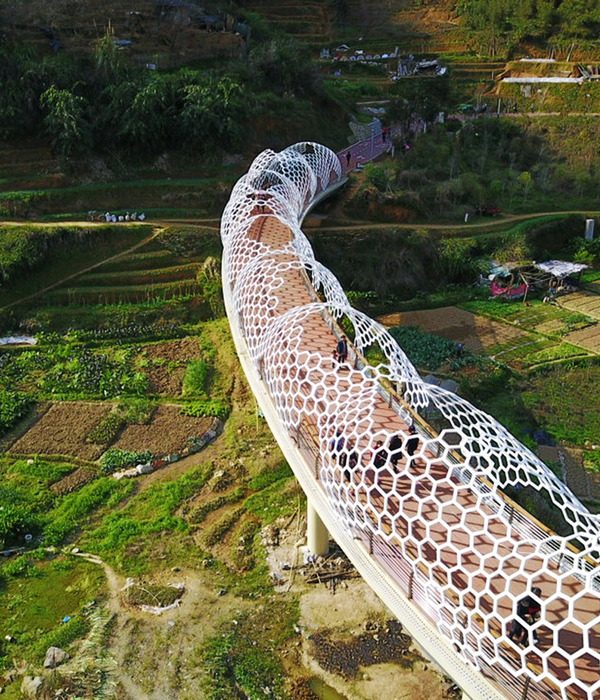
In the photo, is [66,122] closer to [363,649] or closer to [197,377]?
[197,377]

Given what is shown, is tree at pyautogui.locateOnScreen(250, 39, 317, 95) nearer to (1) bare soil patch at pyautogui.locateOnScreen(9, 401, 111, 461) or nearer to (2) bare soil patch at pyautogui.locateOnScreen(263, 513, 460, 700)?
(1) bare soil patch at pyautogui.locateOnScreen(9, 401, 111, 461)

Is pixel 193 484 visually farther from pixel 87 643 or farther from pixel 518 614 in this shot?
pixel 518 614

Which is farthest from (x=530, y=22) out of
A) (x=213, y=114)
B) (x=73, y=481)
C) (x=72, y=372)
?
(x=73, y=481)

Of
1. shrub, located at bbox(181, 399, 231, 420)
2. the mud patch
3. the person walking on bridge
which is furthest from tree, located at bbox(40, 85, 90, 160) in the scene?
the mud patch

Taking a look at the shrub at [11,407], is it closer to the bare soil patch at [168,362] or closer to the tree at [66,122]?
the bare soil patch at [168,362]

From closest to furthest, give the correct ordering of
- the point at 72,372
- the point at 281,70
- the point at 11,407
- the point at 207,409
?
the point at 11,407 → the point at 207,409 → the point at 72,372 → the point at 281,70

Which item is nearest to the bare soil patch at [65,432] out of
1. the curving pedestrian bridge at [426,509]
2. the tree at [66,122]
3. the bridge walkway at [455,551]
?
the curving pedestrian bridge at [426,509]
